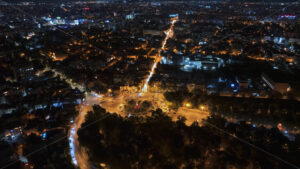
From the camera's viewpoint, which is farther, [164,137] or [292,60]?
[292,60]

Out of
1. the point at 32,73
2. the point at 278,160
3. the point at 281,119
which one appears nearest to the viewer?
the point at 278,160

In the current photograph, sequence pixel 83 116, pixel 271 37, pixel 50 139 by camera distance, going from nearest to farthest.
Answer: pixel 50 139 < pixel 83 116 < pixel 271 37

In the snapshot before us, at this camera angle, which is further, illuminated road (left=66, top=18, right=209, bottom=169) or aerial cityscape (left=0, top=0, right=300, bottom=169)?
illuminated road (left=66, top=18, right=209, bottom=169)

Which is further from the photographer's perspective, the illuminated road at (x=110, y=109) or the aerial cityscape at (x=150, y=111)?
the illuminated road at (x=110, y=109)

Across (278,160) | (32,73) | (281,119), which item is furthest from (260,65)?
(32,73)

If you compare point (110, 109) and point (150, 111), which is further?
point (110, 109)

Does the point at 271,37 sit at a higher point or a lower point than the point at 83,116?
higher

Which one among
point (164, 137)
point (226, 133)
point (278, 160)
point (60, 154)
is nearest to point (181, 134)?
point (164, 137)

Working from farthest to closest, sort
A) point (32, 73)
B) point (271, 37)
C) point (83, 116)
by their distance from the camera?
point (271, 37) < point (32, 73) < point (83, 116)

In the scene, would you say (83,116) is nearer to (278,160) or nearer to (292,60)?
(278,160)

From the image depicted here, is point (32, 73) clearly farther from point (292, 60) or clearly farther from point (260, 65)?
point (292, 60)
